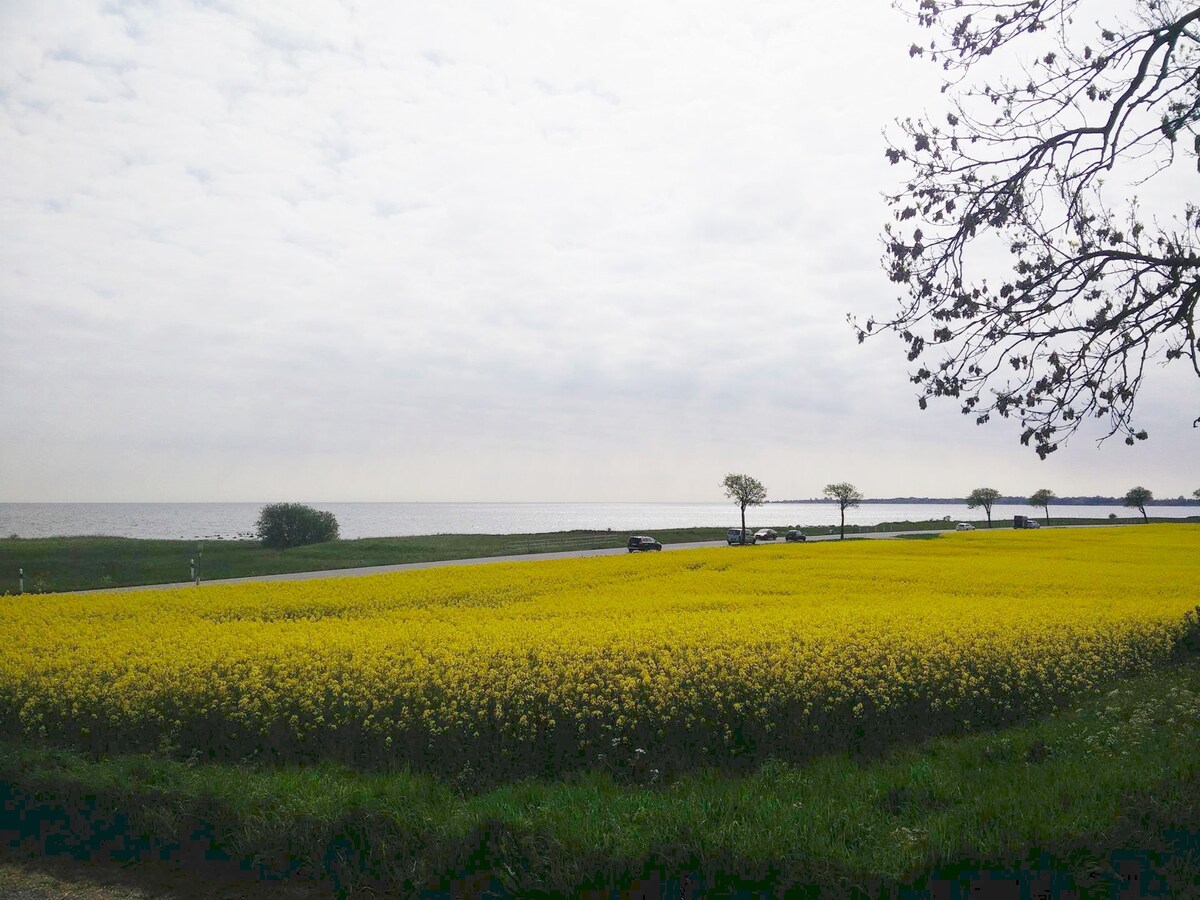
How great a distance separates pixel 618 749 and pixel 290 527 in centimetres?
5527

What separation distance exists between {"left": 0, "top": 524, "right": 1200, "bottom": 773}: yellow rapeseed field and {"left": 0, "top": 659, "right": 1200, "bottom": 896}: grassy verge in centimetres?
62

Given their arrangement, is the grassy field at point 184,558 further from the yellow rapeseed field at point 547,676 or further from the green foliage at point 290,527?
the yellow rapeseed field at point 547,676

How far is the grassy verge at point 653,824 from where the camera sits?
4.91 meters

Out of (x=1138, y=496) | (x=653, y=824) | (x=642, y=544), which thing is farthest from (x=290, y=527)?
(x=1138, y=496)

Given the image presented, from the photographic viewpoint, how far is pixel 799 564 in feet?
93.0

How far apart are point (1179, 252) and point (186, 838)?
10073 mm

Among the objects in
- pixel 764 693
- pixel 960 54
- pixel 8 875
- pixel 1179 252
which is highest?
pixel 960 54

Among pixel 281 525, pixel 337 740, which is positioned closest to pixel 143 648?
pixel 337 740

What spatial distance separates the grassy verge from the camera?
16.1 ft

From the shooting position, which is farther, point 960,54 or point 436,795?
point 960,54

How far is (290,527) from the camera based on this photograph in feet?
188

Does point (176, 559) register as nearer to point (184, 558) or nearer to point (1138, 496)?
point (184, 558)

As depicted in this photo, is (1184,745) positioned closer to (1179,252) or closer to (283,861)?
(1179,252)

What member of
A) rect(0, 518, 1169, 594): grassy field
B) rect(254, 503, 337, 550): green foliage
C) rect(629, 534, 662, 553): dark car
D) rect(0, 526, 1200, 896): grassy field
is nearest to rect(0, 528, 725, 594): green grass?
rect(0, 518, 1169, 594): grassy field
